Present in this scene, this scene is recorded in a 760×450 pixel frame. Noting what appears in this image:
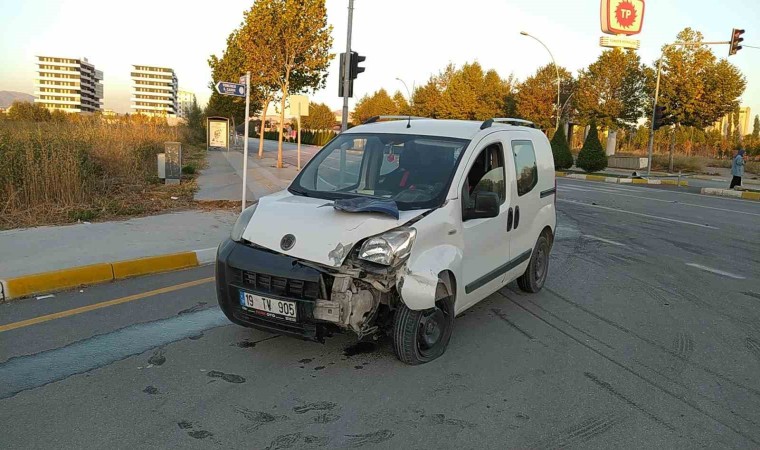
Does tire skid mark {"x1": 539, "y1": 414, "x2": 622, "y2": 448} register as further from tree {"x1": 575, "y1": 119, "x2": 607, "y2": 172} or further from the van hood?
tree {"x1": 575, "y1": 119, "x2": 607, "y2": 172}

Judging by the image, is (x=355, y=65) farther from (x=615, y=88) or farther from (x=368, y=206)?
(x=615, y=88)

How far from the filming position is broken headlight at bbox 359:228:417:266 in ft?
12.4

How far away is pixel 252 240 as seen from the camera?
4.05m

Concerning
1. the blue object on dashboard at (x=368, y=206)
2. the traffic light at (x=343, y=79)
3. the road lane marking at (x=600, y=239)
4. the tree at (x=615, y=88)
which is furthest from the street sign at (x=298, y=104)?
the tree at (x=615, y=88)

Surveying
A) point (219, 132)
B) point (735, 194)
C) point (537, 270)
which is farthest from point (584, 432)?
point (219, 132)

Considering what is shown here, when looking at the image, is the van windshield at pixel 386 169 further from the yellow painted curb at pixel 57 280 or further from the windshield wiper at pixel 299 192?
the yellow painted curb at pixel 57 280

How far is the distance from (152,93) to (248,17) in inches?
6473

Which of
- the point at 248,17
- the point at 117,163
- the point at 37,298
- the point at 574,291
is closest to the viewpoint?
the point at 37,298

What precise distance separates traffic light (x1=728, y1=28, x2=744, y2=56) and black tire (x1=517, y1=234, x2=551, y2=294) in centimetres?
2327

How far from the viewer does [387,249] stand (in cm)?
379

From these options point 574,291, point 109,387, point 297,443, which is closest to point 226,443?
point 297,443

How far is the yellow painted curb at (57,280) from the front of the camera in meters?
5.62

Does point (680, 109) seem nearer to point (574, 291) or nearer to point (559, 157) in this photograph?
point (559, 157)

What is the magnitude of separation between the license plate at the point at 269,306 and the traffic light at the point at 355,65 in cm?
1249
